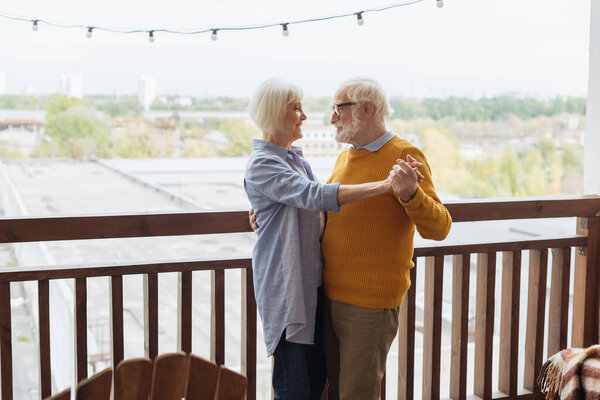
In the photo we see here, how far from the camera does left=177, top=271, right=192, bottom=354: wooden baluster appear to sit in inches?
75.6

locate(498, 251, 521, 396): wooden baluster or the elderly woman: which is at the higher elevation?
the elderly woman

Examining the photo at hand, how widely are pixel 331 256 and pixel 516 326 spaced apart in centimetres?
114

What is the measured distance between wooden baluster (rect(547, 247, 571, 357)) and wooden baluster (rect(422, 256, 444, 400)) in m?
0.57

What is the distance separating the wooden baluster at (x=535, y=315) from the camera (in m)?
2.36

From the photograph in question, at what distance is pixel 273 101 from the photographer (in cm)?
158

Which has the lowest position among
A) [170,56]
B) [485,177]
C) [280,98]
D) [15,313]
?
[15,313]

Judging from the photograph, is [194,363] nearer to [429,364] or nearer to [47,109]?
[429,364]

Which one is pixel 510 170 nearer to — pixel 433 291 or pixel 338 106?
pixel 433 291

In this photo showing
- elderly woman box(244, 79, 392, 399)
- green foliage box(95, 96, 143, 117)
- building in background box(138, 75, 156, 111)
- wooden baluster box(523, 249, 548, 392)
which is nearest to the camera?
elderly woman box(244, 79, 392, 399)

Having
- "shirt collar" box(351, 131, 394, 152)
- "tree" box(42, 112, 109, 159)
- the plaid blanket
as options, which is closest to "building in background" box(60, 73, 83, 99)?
"tree" box(42, 112, 109, 159)

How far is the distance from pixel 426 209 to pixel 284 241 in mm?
380

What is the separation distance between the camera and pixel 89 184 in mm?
21453

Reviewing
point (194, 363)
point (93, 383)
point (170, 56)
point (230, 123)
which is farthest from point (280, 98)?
point (170, 56)

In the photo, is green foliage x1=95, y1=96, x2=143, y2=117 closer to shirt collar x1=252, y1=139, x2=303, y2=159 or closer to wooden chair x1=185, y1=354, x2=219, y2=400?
shirt collar x1=252, y1=139, x2=303, y2=159
